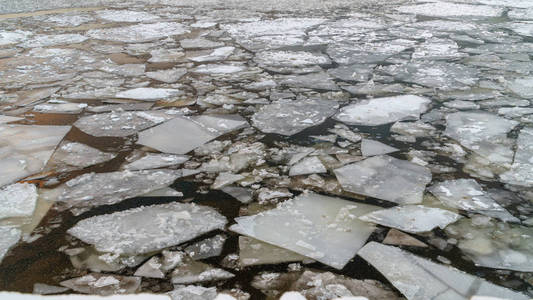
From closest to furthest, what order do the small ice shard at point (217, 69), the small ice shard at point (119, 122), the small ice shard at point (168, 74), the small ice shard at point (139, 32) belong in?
the small ice shard at point (119, 122)
the small ice shard at point (168, 74)
the small ice shard at point (217, 69)
the small ice shard at point (139, 32)

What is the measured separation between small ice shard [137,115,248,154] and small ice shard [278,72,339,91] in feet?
2.46

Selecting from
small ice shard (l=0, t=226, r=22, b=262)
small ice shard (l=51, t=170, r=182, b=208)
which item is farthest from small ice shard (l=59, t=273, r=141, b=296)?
small ice shard (l=51, t=170, r=182, b=208)

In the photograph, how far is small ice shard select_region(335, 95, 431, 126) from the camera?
2330 millimetres

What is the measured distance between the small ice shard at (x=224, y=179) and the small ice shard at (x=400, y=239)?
0.68m

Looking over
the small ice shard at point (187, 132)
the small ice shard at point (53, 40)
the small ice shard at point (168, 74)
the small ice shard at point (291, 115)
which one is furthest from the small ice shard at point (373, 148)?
the small ice shard at point (53, 40)

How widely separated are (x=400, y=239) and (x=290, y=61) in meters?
2.48

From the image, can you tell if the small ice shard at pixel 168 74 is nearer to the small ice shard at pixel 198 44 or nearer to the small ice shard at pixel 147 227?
the small ice shard at pixel 198 44

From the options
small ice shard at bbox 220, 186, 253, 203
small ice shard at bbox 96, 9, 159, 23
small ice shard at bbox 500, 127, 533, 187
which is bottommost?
small ice shard at bbox 220, 186, 253, 203

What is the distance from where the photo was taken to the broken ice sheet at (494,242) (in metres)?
1.25

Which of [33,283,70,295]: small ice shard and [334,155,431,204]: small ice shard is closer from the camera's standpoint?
[33,283,70,295]: small ice shard

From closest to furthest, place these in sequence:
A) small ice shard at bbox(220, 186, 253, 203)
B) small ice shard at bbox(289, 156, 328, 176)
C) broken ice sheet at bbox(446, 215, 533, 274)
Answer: broken ice sheet at bbox(446, 215, 533, 274)
small ice shard at bbox(220, 186, 253, 203)
small ice shard at bbox(289, 156, 328, 176)

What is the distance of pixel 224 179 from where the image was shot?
174 centimetres

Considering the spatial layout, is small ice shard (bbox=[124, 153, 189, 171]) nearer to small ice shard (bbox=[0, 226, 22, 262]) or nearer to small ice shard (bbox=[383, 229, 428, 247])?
small ice shard (bbox=[0, 226, 22, 262])

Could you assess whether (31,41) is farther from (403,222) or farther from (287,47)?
(403,222)
